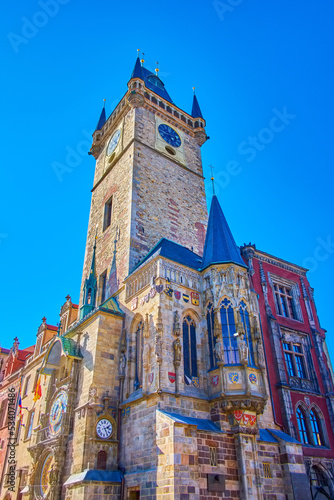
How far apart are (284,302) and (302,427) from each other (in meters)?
6.18

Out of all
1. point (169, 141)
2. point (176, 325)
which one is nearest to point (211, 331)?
point (176, 325)

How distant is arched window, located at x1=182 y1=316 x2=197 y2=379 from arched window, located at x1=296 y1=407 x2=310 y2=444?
5.98 meters

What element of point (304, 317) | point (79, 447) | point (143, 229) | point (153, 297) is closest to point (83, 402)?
point (79, 447)

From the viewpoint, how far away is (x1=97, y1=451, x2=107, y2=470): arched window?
14.1 m

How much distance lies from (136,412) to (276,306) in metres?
9.42

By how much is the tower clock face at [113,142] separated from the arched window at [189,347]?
16.3m

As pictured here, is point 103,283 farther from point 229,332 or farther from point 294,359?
point 294,359

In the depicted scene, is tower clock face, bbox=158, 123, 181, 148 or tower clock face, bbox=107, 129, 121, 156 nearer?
tower clock face, bbox=158, 123, 181, 148

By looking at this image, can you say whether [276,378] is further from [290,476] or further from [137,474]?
[137,474]

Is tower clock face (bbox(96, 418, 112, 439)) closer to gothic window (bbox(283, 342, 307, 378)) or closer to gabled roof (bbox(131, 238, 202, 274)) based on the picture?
gabled roof (bbox(131, 238, 202, 274))

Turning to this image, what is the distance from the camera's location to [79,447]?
46.7 feet

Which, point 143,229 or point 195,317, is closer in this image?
point 195,317

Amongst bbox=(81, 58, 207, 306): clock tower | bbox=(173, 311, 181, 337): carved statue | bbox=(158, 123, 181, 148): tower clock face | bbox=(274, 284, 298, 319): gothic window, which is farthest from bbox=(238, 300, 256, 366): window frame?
bbox=(158, 123, 181, 148): tower clock face

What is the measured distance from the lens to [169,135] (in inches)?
1107
